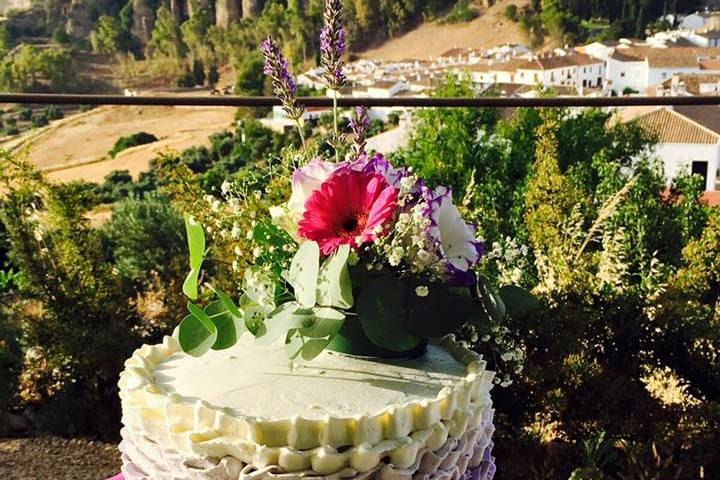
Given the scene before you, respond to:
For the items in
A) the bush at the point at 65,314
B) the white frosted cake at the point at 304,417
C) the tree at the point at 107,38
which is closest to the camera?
the white frosted cake at the point at 304,417

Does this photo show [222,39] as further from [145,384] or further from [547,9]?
[145,384]

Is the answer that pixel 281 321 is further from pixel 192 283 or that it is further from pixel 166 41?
pixel 166 41

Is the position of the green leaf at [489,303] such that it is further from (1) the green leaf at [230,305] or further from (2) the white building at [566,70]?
(2) the white building at [566,70]

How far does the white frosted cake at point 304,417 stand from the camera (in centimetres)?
79

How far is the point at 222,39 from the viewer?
4962cm

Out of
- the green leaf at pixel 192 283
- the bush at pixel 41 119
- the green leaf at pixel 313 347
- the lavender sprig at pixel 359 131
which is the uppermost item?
the lavender sprig at pixel 359 131

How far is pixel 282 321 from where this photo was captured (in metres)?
0.91

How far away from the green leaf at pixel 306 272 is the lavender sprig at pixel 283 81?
7.9 inches

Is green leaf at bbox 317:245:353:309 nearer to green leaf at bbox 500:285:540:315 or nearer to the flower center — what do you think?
the flower center

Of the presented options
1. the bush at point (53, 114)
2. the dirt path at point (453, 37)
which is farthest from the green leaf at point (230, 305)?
the dirt path at point (453, 37)

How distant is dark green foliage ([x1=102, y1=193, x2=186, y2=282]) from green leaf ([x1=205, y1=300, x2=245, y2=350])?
2982 millimetres

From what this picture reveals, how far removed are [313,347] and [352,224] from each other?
137 mm

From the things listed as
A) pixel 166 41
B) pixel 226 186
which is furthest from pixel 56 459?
pixel 166 41

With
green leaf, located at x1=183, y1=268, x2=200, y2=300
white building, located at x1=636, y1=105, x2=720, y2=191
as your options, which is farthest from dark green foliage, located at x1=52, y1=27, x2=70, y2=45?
green leaf, located at x1=183, y1=268, x2=200, y2=300
